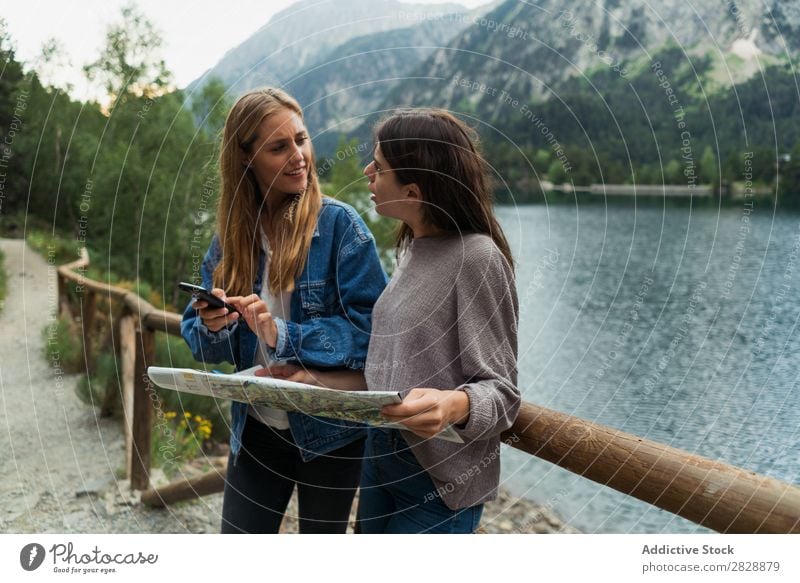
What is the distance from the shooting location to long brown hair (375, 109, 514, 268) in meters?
1.09

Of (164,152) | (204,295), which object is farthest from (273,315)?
(164,152)

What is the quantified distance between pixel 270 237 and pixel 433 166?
0.39 meters

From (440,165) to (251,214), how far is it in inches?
16.3

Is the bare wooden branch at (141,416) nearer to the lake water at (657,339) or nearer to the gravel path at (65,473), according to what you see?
the gravel path at (65,473)

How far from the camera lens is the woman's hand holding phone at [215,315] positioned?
120 cm

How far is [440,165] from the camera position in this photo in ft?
3.57

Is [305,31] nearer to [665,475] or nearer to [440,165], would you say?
[440,165]

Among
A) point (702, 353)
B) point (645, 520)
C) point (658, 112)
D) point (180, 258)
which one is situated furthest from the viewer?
point (180, 258)

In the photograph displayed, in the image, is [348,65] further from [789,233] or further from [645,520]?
[645,520]

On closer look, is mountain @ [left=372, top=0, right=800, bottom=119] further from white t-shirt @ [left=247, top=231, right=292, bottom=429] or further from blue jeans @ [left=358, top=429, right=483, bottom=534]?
blue jeans @ [left=358, top=429, right=483, bottom=534]

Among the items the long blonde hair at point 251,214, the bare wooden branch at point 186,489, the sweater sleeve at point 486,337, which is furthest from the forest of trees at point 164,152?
the bare wooden branch at point 186,489

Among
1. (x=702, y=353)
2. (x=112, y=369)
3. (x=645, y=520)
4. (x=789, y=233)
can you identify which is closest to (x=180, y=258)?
(x=112, y=369)

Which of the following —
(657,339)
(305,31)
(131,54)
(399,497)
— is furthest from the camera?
(131,54)
